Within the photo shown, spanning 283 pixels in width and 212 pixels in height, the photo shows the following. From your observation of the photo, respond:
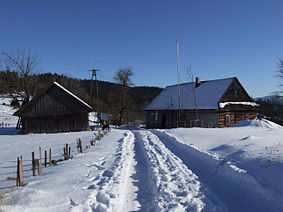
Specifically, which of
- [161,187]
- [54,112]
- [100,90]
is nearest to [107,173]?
[161,187]

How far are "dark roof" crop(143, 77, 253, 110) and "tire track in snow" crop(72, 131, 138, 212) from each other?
77.8 ft

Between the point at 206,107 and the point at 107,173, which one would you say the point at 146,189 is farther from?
the point at 206,107

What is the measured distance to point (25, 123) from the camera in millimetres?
27547

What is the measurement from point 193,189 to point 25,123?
2668 cm

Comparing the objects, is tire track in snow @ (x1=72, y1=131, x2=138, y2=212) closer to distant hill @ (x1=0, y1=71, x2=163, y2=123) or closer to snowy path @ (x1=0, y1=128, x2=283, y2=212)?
snowy path @ (x1=0, y1=128, x2=283, y2=212)

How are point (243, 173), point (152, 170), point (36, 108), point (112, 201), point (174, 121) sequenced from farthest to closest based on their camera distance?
point (174, 121) → point (36, 108) → point (152, 170) → point (243, 173) → point (112, 201)

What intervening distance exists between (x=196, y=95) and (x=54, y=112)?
19138 millimetres

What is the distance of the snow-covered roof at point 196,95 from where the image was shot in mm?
30181

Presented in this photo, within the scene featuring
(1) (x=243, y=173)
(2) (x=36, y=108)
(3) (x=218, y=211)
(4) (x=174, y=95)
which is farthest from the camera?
(4) (x=174, y=95)

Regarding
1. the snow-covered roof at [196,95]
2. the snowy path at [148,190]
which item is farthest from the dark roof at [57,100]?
the snowy path at [148,190]

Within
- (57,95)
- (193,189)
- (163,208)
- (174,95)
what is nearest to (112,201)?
(163,208)

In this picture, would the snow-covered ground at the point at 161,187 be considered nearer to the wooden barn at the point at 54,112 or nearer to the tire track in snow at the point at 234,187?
the tire track in snow at the point at 234,187

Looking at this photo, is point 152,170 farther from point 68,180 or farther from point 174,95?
point 174,95

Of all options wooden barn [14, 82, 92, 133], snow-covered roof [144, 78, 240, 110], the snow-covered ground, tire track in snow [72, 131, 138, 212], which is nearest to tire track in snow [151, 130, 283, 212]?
the snow-covered ground
